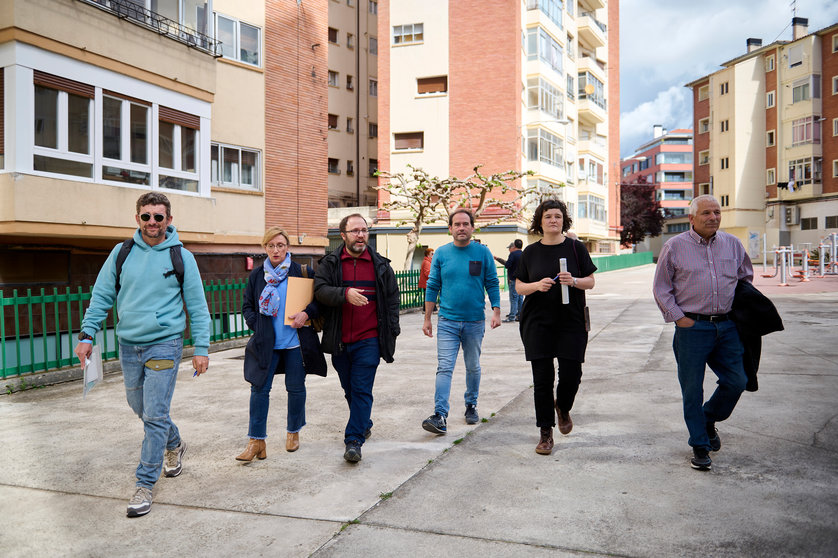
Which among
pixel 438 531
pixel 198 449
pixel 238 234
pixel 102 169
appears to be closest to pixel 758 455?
pixel 438 531

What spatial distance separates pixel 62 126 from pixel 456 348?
351 inches

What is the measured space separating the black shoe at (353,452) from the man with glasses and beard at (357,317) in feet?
0.36

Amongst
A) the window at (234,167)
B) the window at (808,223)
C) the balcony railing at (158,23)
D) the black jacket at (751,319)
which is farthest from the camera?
the window at (808,223)

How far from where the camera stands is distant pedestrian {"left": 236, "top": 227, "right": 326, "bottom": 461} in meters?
5.14

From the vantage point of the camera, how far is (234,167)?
1766 cm

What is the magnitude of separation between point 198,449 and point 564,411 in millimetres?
2935

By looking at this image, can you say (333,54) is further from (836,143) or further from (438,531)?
(438,531)

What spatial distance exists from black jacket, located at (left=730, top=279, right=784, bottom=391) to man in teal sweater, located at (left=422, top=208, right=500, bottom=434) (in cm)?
199

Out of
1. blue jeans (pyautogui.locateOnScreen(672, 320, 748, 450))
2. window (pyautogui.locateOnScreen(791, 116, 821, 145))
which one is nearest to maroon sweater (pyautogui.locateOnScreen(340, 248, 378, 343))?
blue jeans (pyautogui.locateOnScreen(672, 320, 748, 450))

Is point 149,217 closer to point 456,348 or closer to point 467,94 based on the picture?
point 456,348

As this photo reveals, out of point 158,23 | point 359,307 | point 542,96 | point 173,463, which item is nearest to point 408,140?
point 542,96

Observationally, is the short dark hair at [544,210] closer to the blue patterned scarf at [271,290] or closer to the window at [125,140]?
the blue patterned scarf at [271,290]

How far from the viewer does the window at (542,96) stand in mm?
40469

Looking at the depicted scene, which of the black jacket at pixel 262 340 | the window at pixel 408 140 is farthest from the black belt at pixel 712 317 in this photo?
the window at pixel 408 140
